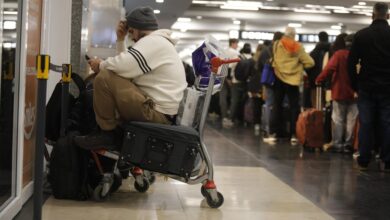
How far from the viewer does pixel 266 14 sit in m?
17.6

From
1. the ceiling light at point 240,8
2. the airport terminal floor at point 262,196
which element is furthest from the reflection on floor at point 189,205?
the ceiling light at point 240,8

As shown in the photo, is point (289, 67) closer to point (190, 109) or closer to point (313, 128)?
point (313, 128)

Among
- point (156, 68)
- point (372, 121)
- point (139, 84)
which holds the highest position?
point (156, 68)

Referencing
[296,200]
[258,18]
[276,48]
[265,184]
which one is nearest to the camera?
[296,200]

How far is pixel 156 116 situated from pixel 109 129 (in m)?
0.31

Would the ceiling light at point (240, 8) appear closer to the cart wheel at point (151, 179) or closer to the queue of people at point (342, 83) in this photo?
the queue of people at point (342, 83)

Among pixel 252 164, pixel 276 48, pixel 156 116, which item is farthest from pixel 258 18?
pixel 156 116

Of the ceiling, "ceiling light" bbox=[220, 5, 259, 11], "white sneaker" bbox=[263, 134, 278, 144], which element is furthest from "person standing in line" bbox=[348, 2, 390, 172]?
"ceiling light" bbox=[220, 5, 259, 11]

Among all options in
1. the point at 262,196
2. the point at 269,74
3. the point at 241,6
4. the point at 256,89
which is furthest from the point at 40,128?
the point at 241,6

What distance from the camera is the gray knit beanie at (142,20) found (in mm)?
4078

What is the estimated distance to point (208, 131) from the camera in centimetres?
1060

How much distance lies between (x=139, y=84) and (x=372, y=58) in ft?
9.46

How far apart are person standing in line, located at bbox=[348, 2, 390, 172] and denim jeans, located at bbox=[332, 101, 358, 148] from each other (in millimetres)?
1351

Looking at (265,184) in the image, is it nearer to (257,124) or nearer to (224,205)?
(224,205)
